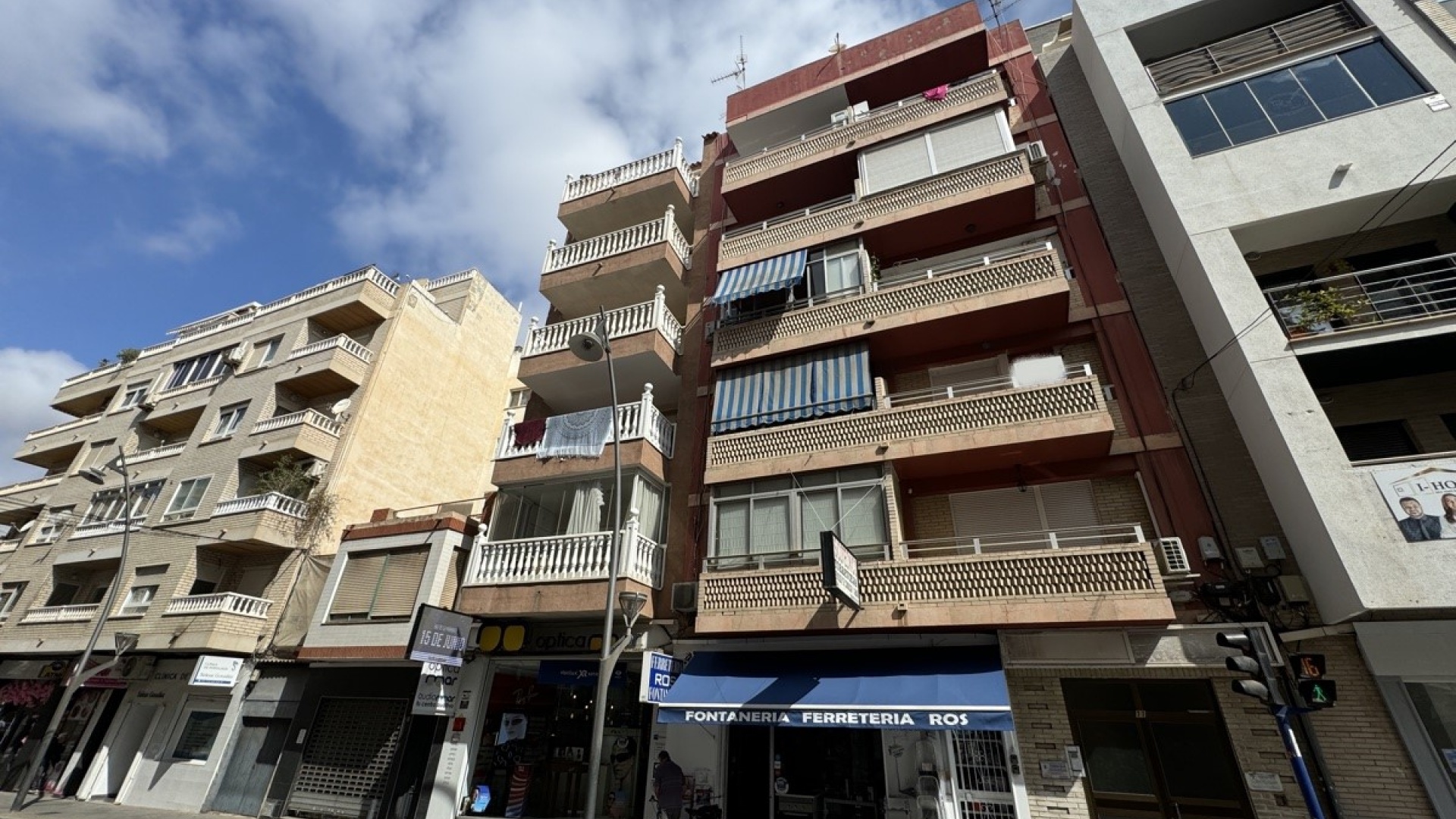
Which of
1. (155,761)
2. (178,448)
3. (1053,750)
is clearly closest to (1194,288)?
(1053,750)

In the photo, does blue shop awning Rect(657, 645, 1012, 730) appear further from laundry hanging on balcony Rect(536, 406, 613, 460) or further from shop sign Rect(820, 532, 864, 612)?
laundry hanging on balcony Rect(536, 406, 613, 460)

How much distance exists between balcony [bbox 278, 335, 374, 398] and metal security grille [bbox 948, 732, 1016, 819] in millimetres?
22197

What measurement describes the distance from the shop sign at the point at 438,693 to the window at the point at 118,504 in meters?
17.2

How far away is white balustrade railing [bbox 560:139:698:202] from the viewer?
62.0 ft

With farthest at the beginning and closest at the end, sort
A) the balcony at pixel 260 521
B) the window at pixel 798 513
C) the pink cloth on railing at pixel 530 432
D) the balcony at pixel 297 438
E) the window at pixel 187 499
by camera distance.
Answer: the window at pixel 187 499
the balcony at pixel 297 438
the balcony at pixel 260 521
the pink cloth on railing at pixel 530 432
the window at pixel 798 513

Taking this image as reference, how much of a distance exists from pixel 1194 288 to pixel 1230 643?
22.8 ft

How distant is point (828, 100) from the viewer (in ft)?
59.3

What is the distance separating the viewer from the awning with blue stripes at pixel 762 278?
14625 mm

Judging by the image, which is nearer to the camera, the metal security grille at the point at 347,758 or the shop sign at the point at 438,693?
the shop sign at the point at 438,693

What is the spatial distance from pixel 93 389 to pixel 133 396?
4.14m

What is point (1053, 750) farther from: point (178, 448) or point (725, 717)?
point (178, 448)

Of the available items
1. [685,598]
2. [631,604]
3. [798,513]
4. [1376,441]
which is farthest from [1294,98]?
[631,604]

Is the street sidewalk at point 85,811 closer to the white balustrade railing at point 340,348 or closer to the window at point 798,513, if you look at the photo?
the white balustrade railing at point 340,348

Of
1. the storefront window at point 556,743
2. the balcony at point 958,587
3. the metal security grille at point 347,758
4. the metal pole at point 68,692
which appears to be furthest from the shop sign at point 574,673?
the metal pole at point 68,692
